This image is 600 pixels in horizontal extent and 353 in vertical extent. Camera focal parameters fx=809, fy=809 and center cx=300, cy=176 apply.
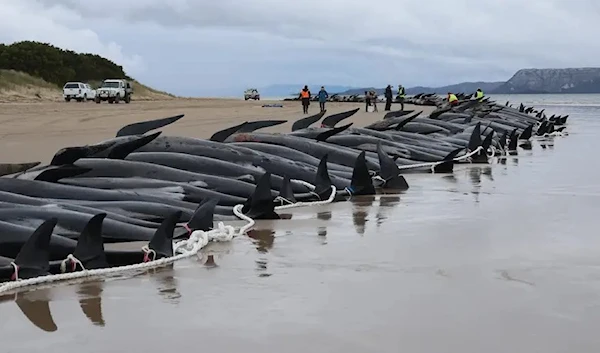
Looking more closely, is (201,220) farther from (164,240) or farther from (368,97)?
(368,97)

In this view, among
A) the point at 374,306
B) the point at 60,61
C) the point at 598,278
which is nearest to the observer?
the point at 374,306

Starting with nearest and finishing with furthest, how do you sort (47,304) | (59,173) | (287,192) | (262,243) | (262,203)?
(47,304) < (262,243) < (59,173) < (262,203) < (287,192)

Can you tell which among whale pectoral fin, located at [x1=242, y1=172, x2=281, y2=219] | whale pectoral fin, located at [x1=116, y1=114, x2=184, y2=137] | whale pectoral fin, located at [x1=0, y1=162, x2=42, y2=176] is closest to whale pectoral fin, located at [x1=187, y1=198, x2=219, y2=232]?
whale pectoral fin, located at [x1=242, y1=172, x2=281, y2=219]

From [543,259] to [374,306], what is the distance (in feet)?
5.67

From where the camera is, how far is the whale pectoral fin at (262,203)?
6.99 meters

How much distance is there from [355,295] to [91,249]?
1.67 meters

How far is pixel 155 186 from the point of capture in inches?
288

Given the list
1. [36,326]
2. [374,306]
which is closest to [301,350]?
[374,306]

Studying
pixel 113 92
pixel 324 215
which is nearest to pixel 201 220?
pixel 324 215

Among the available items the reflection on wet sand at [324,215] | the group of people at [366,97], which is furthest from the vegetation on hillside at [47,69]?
the reflection on wet sand at [324,215]

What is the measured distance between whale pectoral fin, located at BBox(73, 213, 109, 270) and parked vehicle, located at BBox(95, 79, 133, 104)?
36.2m

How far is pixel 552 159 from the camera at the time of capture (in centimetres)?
1479

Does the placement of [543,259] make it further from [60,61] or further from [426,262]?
[60,61]

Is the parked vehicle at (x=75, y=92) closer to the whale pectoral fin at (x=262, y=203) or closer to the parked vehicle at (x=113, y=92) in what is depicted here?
the parked vehicle at (x=113, y=92)
